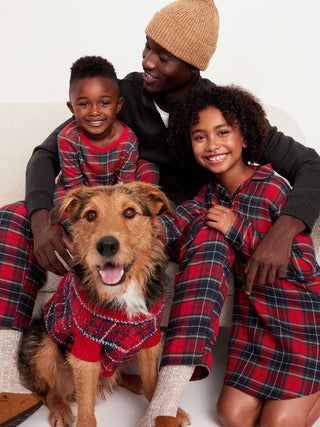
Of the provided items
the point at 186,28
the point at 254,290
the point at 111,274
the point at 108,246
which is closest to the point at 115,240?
the point at 108,246

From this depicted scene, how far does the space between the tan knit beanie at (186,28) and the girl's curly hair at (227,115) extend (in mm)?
227

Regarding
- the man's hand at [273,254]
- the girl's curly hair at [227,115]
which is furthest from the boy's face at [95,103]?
the man's hand at [273,254]

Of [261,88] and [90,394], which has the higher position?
[261,88]

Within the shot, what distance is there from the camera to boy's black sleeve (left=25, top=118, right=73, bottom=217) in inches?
111

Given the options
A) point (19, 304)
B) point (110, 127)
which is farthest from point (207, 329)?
point (110, 127)

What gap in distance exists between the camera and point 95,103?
2953 mm

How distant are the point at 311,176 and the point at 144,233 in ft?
3.31

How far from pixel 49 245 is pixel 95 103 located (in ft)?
2.74

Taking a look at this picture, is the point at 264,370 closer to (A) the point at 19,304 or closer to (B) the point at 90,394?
(B) the point at 90,394

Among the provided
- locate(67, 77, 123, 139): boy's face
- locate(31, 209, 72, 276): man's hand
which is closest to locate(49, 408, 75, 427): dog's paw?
locate(31, 209, 72, 276): man's hand

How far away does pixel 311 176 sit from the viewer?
281 cm

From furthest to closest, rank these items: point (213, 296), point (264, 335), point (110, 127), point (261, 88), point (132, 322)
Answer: point (261, 88) < point (110, 127) < point (264, 335) < point (213, 296) < point (132, 322)

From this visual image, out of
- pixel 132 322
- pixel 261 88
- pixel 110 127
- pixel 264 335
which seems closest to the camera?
pixel 132 322

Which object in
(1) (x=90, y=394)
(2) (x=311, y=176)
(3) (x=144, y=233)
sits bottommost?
(1) (x=90, y=394)
